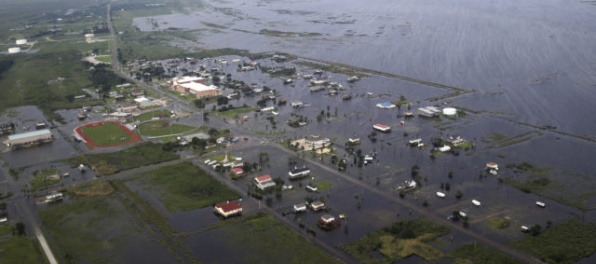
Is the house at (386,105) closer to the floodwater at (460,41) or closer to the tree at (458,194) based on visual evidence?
the floodwater at (460,41)

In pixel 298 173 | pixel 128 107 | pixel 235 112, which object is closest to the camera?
pixel 298 173

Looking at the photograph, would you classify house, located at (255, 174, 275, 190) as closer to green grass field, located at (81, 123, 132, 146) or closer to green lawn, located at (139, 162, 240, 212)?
green lawn, located at (139, 162, 240, 212)

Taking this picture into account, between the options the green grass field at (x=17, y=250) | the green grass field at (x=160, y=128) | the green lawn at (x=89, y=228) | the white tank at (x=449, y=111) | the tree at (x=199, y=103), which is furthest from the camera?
the tree at (x=199, y=103)

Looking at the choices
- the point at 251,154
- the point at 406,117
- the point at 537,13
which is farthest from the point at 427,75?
the point at 537,13

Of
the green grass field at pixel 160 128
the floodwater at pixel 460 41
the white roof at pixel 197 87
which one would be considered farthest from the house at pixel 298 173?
the white roof at pixel 197 87

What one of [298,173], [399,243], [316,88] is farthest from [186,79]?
[399,243]

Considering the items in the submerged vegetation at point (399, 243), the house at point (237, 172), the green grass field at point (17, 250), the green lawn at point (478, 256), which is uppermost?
the green lawn at point (478, 256)

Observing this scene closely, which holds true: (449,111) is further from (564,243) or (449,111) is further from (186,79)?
(186,79)
